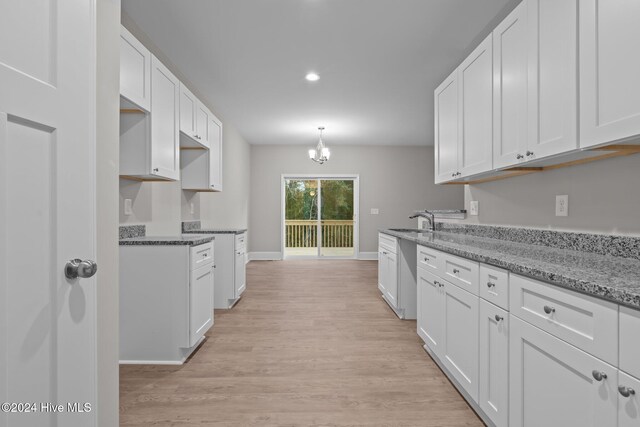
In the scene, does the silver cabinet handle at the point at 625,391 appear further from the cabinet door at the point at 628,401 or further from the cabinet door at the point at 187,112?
the cabinet door at the point at 187,112

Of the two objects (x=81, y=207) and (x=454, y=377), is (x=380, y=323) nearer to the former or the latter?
(x=454, y=377)

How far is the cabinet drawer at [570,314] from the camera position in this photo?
90cm

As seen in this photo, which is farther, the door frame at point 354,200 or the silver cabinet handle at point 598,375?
the door frame at point 354,200

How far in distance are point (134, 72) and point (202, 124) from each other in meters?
1.33

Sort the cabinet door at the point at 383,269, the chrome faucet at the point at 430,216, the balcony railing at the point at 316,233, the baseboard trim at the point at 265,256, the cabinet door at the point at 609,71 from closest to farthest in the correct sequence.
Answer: the cabinet door at the point at 609,71
the chrome faucet at the point at 430,216
the cabinet door at the point at 383,269
the baseboard trim at the point at 265,256
the balcony railing at the point at 316,233

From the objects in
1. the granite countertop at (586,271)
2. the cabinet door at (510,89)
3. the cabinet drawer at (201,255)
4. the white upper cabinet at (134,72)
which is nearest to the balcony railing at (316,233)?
the cabinet drawer at (201,255)

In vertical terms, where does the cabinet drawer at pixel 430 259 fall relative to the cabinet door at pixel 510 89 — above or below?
below

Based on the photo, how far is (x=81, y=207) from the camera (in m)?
1.03

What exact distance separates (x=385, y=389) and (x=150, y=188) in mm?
2498

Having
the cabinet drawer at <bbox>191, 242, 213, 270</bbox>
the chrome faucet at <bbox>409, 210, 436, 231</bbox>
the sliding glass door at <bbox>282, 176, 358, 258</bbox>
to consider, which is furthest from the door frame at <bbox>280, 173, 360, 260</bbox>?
the cabinet drawer at <bbox>191, 242, 213, 270</bbox>

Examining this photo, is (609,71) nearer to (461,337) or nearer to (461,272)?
(461,272)

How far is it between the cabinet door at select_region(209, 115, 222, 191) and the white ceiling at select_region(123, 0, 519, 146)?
0.55 metres

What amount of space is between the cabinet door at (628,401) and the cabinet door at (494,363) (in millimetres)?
504

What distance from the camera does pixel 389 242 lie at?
3598 millimetres
